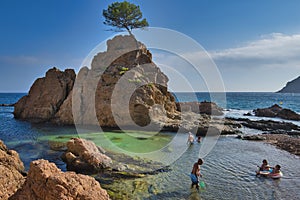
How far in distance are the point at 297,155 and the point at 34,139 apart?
2349 cm

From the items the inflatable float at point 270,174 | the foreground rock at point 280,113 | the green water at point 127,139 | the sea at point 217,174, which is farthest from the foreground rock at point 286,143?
the foreground rock at point 280,113

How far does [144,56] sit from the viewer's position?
1325 inches

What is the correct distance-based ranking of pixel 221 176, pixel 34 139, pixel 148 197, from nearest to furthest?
pixel 148 197 → pixel 221 176 → pixel 34 139

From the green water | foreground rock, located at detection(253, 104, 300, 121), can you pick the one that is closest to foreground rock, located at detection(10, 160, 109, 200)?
the green water

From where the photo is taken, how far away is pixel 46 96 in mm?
32875

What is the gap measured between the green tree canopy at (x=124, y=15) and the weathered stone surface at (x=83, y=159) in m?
25.2

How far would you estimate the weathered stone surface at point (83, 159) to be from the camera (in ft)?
39.5

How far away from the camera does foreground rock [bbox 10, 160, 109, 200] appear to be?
18.5 ft

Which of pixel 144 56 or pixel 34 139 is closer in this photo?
pixel 34 139

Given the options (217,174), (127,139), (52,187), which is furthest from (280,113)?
(52,187)

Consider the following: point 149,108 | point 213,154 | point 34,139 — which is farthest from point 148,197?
point 149,108

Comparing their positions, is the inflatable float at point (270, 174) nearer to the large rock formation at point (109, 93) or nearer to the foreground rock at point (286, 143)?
the foreground rock at point (286, 143)

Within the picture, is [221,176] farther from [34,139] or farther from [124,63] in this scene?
[124,63]

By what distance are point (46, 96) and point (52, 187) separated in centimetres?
3056
